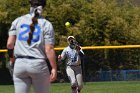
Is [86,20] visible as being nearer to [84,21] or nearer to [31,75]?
[84,21]

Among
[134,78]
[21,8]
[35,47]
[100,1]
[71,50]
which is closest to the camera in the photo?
[35,47]

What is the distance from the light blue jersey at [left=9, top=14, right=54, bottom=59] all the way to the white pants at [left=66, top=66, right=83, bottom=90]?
7465 millimetres

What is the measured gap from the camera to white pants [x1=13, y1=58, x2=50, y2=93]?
600cm

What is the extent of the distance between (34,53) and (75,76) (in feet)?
25.4

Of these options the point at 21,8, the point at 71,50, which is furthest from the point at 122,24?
the point at 71,50

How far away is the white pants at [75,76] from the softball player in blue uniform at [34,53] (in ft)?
24.4

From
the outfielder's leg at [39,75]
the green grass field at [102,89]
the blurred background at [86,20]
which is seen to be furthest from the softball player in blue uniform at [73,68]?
the blurred background at [86,20]

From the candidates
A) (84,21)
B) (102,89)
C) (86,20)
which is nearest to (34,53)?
(102,89)

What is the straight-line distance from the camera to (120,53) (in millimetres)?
24844

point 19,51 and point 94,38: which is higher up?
point 19,51

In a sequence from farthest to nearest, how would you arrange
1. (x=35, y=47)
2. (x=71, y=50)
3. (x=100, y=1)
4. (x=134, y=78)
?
(x=100, y=1) → (x=134, y=78) → (x=71, y=50) → (x=35, y=47)

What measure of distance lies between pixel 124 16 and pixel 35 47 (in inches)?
1118

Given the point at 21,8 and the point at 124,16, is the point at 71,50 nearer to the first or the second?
the point at 21,8

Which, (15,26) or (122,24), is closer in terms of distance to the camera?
(15,26)
